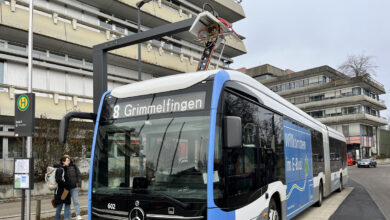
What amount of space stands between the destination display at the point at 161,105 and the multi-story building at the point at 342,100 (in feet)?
202

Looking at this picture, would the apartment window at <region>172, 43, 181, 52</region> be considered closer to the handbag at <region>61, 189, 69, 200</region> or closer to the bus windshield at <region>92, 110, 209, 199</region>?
the handbag at <region>61, 189, 69, 200</region>

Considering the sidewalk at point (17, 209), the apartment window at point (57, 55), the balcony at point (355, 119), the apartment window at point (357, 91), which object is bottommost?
the sidewalk at point (17, 209)

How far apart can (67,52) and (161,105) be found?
19.9 meters

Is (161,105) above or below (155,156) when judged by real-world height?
above

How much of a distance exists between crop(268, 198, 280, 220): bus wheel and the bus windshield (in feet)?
8.11

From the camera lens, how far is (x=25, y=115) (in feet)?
23.9

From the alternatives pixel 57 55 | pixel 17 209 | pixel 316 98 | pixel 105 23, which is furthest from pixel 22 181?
pixel 316 98

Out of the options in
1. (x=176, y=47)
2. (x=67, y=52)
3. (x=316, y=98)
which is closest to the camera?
Result: (x=67, y=52)

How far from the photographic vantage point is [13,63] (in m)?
19.8

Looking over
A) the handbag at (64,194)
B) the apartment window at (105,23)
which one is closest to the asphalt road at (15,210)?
the handbag at (64,194)

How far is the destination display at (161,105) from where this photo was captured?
4.76 meters

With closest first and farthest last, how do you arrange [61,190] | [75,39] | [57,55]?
[61,190] < [75,39] < [57,55]

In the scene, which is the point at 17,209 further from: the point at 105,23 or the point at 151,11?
the point at 151,11

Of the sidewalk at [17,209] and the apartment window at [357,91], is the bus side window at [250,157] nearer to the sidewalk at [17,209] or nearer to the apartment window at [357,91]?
the sidewalk at [17,209]
